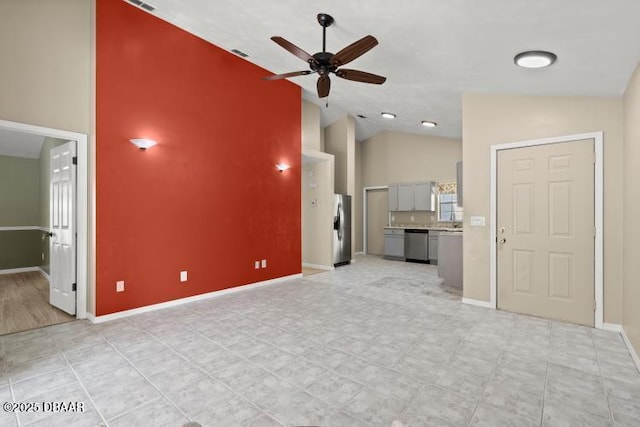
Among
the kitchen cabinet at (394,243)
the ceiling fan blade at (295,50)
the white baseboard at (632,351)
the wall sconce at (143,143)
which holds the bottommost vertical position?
the white baseboard at (632,351)

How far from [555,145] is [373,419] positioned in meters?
3.60

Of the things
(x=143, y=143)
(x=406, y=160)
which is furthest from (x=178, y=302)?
(x=406, y=160)

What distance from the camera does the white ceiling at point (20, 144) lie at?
5.47m

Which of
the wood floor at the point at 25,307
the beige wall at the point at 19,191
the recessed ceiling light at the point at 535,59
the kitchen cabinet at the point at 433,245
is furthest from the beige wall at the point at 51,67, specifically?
the kitchen cabinet at the point at 433,245

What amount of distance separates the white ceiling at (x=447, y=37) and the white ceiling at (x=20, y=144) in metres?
3.53

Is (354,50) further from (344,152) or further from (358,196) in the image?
(358,196)

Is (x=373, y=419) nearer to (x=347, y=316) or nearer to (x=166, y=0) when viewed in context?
(x=347, y=316)

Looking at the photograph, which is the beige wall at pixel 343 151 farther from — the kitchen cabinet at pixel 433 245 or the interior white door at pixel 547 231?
the interior white door at pixel 547 231

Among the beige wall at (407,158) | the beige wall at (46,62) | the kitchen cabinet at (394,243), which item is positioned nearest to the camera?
the beige wall at (46,62)

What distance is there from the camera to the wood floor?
11.8 ft

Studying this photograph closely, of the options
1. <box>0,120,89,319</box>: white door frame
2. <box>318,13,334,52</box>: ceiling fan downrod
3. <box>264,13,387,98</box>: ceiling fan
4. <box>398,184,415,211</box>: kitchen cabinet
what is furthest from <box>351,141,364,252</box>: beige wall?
<box>0,120,89,319</box>: white door frame

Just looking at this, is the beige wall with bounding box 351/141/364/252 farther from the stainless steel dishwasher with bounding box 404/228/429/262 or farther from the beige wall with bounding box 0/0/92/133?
the beige wall with bounding box 0/0/92/133

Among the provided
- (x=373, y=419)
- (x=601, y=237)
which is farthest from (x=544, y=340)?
(x=373, y=419)

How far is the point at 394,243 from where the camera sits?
27.7 feet
